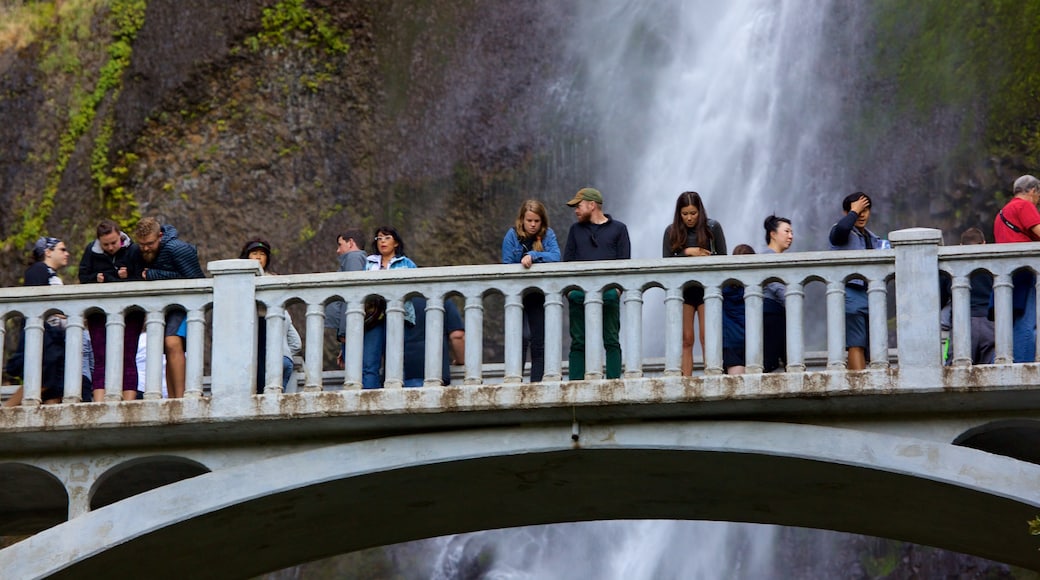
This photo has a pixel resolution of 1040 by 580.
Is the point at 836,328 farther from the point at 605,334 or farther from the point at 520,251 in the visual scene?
the point at 520,251

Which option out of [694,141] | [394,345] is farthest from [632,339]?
[694,141]

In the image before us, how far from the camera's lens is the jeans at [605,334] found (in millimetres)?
17266

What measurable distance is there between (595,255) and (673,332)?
118 centimetres

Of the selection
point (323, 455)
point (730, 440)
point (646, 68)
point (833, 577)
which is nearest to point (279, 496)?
point (323, 455)

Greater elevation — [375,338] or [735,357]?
[375,338]

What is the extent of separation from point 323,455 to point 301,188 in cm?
1463

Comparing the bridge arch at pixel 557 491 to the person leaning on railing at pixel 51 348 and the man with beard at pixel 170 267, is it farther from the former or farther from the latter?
the person leaning on railing at pixel 51 348

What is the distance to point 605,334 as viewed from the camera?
17359 millimetres

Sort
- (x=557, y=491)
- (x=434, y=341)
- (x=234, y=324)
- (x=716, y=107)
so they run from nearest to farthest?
(x=434, y=341) < (x=234, y=324) < (x=557, y=491) < (x=716, y=107)

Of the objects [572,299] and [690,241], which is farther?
[690,241]

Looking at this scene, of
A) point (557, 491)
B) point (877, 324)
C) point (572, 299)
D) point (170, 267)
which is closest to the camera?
point (877, 324)

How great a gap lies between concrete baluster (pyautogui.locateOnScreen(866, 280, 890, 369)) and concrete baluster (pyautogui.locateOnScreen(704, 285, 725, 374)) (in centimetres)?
125

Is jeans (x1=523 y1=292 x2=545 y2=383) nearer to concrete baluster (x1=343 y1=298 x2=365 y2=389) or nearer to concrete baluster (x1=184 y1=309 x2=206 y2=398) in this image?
concrete baluster (x1=343 y1=298 x2=365 y2=389)

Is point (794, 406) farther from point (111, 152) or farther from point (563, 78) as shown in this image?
point (111, 152)
